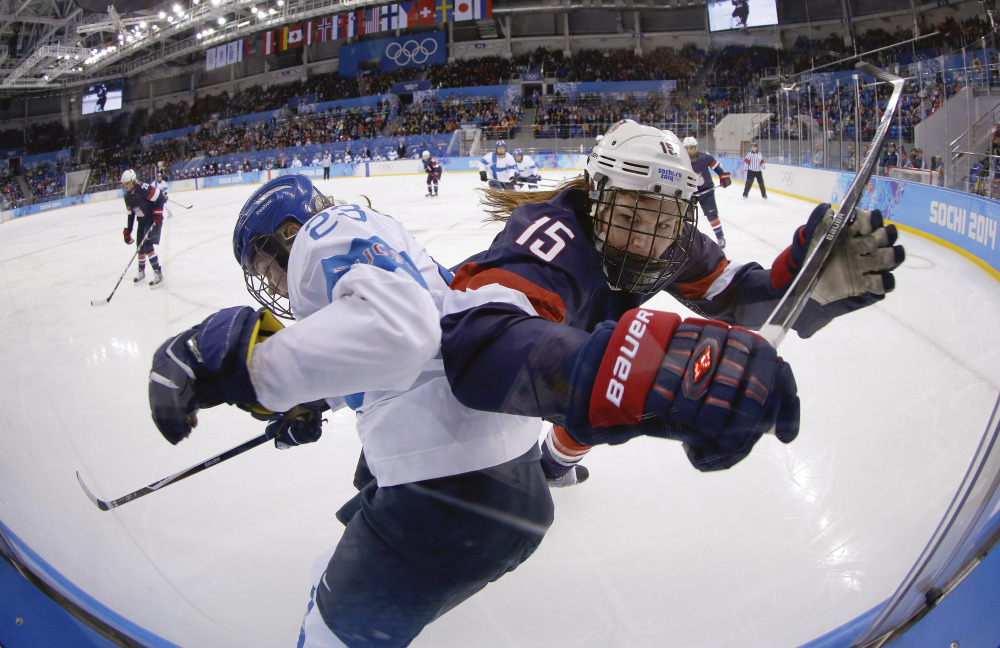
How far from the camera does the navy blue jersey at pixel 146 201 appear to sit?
643 cm

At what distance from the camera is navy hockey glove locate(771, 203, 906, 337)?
1.04 metres

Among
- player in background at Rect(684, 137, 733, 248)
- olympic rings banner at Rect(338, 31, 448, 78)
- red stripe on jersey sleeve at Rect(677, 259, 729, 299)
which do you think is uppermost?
olympic rings banner at Rect(338, 31, 448, 78)

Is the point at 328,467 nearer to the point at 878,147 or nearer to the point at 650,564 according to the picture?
the point at 650,564

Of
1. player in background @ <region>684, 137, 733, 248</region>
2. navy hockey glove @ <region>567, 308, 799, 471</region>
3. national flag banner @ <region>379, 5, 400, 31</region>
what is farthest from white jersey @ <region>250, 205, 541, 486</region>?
national flag banner @ <region>379, 5, 400, 31</region>

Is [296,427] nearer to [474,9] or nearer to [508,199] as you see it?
[508,199]

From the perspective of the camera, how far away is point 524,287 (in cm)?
83

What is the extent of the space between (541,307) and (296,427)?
3.81 ft

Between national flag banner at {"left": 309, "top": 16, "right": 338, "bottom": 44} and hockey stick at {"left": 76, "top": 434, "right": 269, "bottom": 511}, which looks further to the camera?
national flag banner at {"left": 309, "top": 16, "right": 338, "bottom": 44}

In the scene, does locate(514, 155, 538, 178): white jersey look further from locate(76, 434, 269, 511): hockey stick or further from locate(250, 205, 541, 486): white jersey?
locate(250, 205, 541, 486): white jersey

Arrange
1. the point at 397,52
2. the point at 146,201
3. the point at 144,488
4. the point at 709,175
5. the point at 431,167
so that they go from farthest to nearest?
the point at 397,52, the point at 431,167, the point at 146,201, the point at 709,175, the point at 144,488

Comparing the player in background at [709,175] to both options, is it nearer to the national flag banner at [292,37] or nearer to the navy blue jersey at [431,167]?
the navy blue jersey at [431,167]

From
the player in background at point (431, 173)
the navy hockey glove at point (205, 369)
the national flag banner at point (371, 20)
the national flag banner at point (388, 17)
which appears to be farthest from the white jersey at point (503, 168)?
the national flag banner at point (371, 20)

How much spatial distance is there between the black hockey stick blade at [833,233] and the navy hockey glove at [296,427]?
1.26 metres

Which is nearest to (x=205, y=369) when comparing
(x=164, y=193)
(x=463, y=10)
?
(x=164, y=193)
